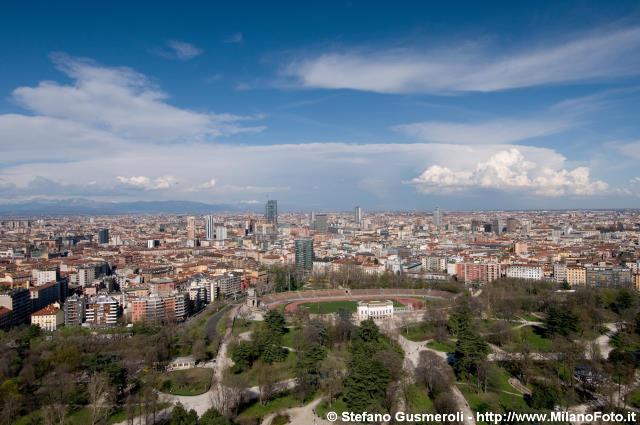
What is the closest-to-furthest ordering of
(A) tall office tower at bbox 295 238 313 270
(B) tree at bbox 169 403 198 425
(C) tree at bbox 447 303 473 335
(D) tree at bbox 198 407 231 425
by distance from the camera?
1. (D) tree at bbox 198 407 231 425
2. (B) tree at bbox 169 403 198 425
3. (C) tree at bbox 447 303 473 335
4. (A) tall office tower at bbox 295 238 313 270

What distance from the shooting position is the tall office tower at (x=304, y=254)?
41.0m

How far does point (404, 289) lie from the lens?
3075 centimetres

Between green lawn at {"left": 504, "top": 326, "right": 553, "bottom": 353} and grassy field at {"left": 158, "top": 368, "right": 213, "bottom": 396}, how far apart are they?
37.0ft

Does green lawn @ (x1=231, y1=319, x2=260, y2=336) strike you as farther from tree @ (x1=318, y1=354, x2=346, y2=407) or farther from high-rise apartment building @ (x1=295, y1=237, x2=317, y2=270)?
high-rise apartment building @ (x1=295, y1=237, x2=317, y2=270)

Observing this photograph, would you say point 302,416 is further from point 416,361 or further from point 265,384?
point 416,361

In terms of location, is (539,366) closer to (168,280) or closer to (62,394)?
(62,394)

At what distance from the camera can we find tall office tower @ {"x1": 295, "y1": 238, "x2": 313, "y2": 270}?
4103 centimetres

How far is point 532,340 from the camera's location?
20047 millimetres

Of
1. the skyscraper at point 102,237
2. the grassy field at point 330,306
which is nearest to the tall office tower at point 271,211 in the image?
the skyscraper at point 102,237

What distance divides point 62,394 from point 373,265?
27272mm

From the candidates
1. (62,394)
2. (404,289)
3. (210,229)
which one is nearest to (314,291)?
(404,289)

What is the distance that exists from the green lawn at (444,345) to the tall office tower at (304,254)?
21.8m

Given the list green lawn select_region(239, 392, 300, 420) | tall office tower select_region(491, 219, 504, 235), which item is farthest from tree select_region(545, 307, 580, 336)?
tall office tower select_region(491, 219, 504, 235)

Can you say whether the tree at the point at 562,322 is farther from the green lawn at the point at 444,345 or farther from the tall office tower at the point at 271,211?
the tall office tower at the point at 271,211
